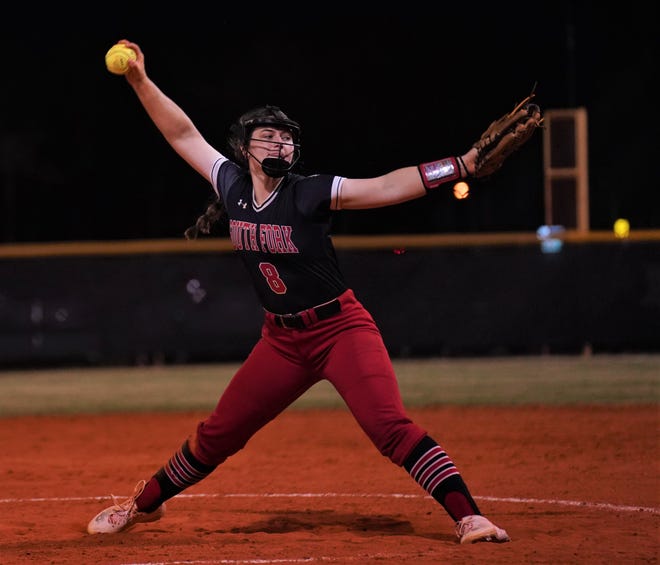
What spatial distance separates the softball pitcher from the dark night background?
15.9 metres

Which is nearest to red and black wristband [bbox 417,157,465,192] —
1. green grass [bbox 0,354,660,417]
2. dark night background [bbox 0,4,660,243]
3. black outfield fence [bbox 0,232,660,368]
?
green grass [bbox 0,354,660,417]

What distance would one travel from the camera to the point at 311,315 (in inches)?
198

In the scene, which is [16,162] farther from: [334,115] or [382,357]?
[382,357]

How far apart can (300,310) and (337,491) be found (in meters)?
1.97

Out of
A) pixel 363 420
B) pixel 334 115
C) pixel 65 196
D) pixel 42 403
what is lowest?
pixel 42 403

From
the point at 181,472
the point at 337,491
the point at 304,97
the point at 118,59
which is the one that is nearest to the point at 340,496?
the point at 337,491

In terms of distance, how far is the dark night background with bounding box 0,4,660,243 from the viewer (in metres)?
21.9

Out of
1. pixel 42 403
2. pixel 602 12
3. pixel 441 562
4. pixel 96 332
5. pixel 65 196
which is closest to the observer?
pixel 441 562

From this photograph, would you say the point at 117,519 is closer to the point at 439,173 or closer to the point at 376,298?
the point at 439,173

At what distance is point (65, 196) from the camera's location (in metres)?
21.9

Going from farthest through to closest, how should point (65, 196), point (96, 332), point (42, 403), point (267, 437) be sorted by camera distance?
point (65, 196), point (96, 332), point (42, 403), point (267, 437)

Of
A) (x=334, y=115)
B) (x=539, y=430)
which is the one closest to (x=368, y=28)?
(x=334, y=115)

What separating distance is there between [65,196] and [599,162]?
36.3 feet

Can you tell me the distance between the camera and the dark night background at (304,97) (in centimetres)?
2192
